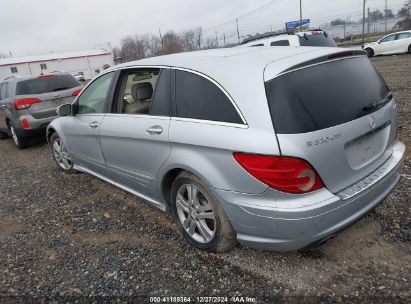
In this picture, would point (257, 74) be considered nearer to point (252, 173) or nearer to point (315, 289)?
point (252, 173)

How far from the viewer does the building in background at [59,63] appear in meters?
60.6

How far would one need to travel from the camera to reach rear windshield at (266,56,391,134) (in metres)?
2.28

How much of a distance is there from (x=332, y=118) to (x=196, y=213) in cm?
135

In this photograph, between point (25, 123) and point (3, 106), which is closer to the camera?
point (25, 123)

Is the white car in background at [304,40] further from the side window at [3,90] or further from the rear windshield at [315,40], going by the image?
the side window at [3,90]

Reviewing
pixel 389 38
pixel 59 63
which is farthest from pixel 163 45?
pixel 389 38

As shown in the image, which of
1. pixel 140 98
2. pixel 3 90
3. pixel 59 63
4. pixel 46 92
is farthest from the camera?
pixel 59 63

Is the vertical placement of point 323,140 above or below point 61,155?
above

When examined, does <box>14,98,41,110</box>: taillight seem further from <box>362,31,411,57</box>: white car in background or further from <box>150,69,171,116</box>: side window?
<box>362,31,411,57</box>: white car in background

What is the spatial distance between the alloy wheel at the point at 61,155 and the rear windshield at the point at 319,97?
151 inches

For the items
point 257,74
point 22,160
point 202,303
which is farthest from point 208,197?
point 22,160

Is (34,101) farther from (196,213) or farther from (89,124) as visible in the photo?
(196,213)

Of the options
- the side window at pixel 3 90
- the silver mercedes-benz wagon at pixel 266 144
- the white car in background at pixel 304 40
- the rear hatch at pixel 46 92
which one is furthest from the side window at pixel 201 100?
the white car in background at pixel 304 40

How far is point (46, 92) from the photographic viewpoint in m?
7.30
